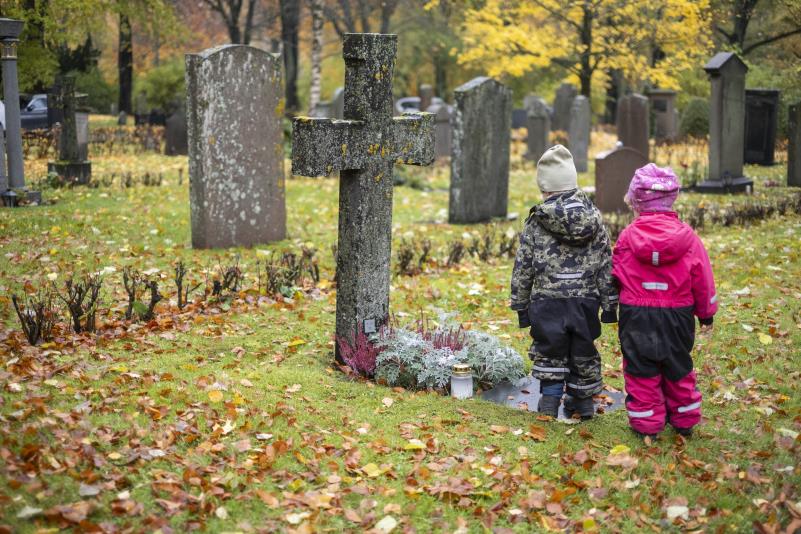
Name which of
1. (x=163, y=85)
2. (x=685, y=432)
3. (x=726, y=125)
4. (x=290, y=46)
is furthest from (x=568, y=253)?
(x=163, y=85)

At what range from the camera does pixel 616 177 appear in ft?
43.7

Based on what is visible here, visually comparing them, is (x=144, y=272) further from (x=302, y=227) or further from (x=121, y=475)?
→ (x=121, y=475)

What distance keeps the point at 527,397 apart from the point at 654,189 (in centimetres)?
171

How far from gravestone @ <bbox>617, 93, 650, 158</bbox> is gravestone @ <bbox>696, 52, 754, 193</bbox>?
8.18 ft

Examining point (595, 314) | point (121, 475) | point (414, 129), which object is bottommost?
point (121, 475)

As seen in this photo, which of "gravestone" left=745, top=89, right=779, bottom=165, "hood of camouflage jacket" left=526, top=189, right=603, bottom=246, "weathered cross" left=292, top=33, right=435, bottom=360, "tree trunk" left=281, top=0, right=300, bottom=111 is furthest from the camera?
"tree trunk" left=281, top=0, right=300, bottom=111

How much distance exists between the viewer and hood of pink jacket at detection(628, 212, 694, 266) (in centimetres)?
479

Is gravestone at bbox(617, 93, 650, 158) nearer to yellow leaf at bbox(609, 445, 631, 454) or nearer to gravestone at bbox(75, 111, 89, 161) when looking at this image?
gravestone at bbox(75, 111, 89, 161)

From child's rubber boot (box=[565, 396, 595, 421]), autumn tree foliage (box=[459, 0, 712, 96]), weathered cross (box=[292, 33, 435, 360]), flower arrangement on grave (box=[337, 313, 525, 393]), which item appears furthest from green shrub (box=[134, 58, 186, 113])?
child's rubber boot (box=[565, 396, 595, 421])

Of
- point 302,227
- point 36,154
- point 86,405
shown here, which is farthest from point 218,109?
point 36,154

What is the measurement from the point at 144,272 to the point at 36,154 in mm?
12792

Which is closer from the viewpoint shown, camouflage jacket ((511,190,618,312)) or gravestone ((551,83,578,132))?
camouflage jacket ((511,190,618,312))

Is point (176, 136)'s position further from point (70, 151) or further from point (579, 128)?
point (579, 128)

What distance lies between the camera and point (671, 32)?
23.9 metres
